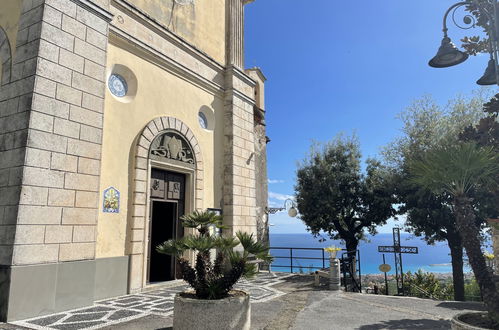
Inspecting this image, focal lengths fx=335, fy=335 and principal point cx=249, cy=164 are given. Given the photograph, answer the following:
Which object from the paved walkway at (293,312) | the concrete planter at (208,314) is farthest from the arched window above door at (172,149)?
the concrete planter at (208,314)

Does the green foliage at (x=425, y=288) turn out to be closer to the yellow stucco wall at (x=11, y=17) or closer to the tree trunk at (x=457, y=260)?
the tree trunk at (x=457, y=260)

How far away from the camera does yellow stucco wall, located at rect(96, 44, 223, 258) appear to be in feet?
24.7

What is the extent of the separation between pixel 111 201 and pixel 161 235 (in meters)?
4.34

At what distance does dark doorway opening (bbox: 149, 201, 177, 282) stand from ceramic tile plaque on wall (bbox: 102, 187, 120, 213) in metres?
2.36

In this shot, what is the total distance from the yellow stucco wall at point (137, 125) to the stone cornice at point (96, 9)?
667 mm

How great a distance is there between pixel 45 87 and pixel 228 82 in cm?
659

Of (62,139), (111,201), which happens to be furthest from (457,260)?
(62,139)

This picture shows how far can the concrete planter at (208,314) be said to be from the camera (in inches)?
177

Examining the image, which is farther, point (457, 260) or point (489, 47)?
point (457, 260)

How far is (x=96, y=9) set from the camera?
7.30 meters

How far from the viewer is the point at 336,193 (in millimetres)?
17328

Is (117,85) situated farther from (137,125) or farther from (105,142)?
(105,142)

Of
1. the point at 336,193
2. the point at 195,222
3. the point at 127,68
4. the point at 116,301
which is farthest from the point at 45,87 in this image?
the point at 336,193

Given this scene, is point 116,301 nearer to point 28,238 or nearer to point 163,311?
point 163,311
